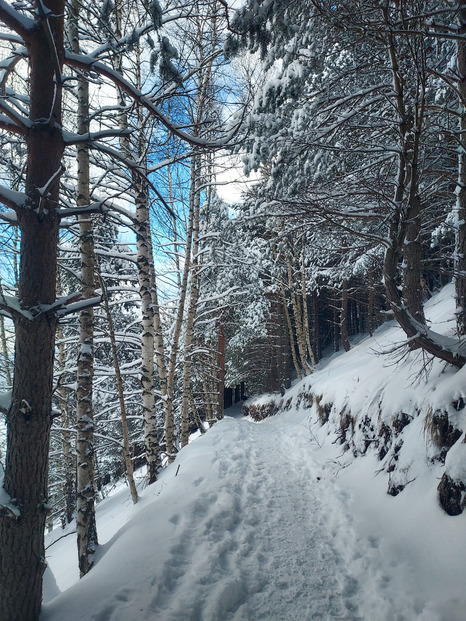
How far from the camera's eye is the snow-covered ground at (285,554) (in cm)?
233

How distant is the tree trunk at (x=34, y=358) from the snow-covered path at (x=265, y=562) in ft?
1.45

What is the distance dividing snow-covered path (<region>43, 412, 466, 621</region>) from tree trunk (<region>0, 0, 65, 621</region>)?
0.44 m

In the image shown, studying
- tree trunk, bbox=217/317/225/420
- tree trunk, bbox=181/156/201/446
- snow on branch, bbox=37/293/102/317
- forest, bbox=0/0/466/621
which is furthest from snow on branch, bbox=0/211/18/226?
tree trunk, bbox=217/317/225/420

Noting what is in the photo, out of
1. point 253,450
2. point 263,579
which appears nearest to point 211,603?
point 263,579

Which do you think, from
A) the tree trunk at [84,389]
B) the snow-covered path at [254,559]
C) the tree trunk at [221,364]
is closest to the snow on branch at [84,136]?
the tree trunk at [84,389]

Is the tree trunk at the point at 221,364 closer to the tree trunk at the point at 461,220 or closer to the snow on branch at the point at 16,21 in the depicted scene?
the tree trunk at the point at 461,220

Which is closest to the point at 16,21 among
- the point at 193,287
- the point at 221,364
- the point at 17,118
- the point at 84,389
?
the point at 17,118

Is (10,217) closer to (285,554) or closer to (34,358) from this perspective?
(34,358)

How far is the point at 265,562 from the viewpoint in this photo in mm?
2986

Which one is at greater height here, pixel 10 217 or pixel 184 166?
pixel 184 166

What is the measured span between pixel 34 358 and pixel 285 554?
9.77ft

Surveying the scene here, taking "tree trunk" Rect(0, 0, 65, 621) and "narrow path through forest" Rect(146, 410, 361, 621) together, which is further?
"narrow path through forest" Rect(146, 410, 361, 621)

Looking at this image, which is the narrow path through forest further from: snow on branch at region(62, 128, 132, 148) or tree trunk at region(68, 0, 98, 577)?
snow on branch at region(62, 128, 132, 148)

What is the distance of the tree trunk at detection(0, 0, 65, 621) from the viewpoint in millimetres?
1983
